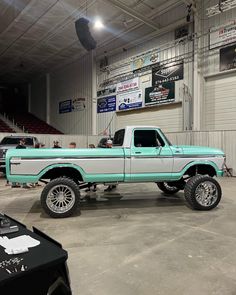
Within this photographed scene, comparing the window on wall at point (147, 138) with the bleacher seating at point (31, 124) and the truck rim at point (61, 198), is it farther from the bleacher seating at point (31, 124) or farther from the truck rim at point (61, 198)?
the bleacher seating at point (31, 124)

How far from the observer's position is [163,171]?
18.5 feet

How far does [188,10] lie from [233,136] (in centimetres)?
615

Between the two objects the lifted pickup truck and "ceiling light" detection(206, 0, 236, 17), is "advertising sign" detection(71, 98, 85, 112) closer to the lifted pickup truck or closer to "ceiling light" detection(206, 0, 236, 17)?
"ceiling light" detection(206, 0, 236, 17)

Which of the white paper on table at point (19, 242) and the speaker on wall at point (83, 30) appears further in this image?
the speaker on wall at point (83, 30)

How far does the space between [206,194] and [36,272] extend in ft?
16.4

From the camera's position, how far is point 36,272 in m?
1.14

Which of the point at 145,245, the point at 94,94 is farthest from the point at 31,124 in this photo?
the point at 145,245

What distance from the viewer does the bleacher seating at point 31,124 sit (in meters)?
21.3

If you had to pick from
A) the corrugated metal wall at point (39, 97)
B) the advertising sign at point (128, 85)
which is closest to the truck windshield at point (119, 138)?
the advertising sign at point (128, 85)

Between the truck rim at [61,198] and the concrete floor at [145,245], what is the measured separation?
0.86ft

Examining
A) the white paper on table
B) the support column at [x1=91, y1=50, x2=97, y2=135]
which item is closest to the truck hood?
the white paper on table

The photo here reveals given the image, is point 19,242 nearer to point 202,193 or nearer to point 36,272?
point 36,272

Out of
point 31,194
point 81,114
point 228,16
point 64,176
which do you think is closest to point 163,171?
point 64,176

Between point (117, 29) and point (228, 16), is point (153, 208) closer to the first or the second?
point (228, 16)
